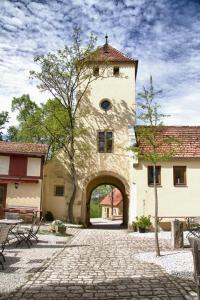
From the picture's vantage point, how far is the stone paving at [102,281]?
19.7 ft

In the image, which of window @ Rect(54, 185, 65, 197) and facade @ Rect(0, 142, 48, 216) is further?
window @ Rect(54, 185, 65, 197)

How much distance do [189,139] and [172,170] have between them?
9.51 ft

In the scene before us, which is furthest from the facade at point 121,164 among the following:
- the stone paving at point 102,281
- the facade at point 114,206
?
the facade at point 114,206

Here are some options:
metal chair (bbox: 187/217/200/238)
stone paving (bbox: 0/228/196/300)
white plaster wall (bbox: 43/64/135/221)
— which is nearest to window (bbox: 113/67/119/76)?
white plaster wall (bbox: 43/64/135/221)

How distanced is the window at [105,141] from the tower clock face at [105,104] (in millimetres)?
1908

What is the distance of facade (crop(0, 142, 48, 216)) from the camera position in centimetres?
2336

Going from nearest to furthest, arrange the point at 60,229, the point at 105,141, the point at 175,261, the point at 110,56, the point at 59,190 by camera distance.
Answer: the point at 175,261 → the point at 60,229 → the point at 59,190 → the point at 105,141 → the point at 110,56

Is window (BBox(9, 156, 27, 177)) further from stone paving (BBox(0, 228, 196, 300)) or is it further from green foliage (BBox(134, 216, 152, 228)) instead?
stone paving (BBox(0, 228, 196, 300))

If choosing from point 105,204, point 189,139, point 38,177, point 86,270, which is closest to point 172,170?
point 189,139

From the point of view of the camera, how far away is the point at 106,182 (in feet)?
95.3

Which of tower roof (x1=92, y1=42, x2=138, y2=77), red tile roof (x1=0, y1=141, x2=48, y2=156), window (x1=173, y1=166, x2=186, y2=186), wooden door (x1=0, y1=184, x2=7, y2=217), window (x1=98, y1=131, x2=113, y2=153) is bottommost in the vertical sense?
wooden door (x1=0, y1=184, x2=7, y2=217)

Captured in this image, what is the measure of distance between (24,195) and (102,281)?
17.3 m

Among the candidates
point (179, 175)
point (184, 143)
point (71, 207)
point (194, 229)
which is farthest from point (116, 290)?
point (71, 207)

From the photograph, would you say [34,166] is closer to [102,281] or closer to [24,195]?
[24,195]
